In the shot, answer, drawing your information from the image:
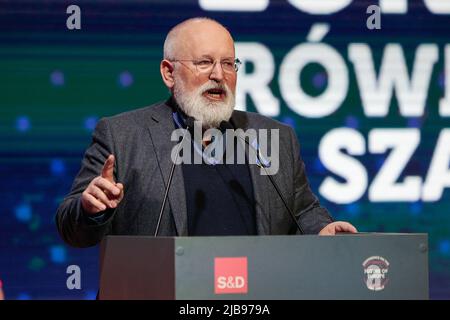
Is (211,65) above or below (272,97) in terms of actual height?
below

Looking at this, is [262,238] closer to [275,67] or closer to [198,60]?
[198,60]

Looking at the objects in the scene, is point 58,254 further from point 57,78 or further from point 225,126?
point 225,126

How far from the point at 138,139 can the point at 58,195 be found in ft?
3.49

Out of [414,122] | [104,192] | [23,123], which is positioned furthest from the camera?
[414,122]

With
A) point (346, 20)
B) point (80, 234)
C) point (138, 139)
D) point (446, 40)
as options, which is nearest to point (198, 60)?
point (138, 139)

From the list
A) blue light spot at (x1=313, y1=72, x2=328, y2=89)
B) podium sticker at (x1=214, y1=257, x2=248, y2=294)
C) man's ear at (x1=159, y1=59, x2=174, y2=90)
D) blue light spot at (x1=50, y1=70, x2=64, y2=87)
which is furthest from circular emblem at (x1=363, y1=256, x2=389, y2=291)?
blue light spot at (x1=50, y1=70, x2=64, y2=87)

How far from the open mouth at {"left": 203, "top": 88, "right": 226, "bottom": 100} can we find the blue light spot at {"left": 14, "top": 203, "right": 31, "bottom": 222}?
124cm

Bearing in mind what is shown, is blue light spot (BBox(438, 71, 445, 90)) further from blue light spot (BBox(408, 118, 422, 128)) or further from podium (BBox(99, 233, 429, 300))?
podium (BBox(99, 233, 429, 300))

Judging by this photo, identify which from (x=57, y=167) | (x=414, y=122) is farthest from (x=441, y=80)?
(x=57, y=167)

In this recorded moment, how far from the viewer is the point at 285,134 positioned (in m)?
3.05

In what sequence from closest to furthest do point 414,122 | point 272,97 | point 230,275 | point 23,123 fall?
point 230,275 < point 23,123 < point 272,97 < point 414,122

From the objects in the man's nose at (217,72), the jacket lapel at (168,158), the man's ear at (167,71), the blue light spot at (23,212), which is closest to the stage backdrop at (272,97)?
the blue light spot at (23,212)

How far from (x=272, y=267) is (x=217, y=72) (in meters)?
1.00

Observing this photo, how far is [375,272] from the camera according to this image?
6.79ft
